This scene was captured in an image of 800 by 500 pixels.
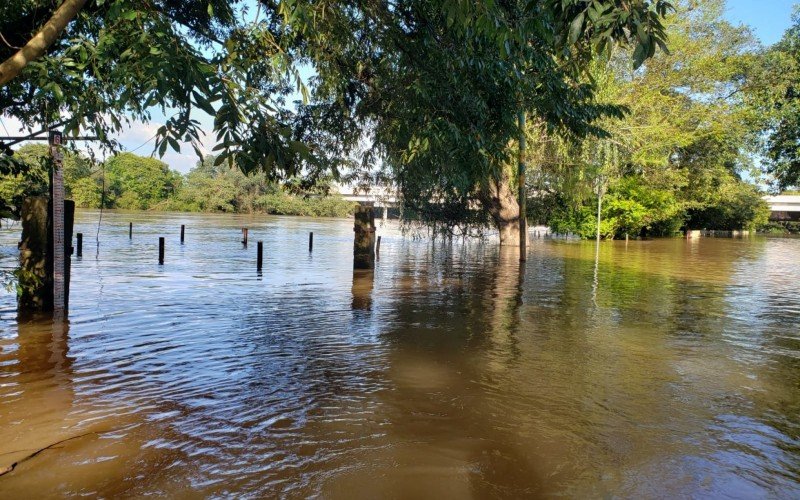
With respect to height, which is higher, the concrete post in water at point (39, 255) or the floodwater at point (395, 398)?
the concrete post in water at point (39, 255)

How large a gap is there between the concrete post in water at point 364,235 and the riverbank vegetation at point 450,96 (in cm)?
164

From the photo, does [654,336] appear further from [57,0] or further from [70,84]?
[57,0]

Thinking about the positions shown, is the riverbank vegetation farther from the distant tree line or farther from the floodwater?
the distant tree line

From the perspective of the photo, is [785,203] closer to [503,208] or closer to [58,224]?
[503,208]

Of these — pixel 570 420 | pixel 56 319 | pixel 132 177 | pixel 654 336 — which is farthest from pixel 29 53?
pixel 132 177

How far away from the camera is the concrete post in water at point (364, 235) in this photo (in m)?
17.2

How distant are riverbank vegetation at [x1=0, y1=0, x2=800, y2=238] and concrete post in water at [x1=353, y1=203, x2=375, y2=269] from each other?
64.5 inches

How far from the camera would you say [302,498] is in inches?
147

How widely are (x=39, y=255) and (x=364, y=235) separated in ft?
31.4

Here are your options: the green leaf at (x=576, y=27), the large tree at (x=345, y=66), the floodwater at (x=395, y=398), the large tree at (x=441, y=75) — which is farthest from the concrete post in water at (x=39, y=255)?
the green leaf at (x=576, y=27)

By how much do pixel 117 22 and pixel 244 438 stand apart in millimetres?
3829

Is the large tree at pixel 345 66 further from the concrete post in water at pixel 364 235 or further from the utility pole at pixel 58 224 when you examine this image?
the concrete post in water at pixel 364 235

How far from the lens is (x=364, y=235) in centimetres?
1758

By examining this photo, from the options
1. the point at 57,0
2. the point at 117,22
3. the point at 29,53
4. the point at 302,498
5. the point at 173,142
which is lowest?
the point at 302,498
